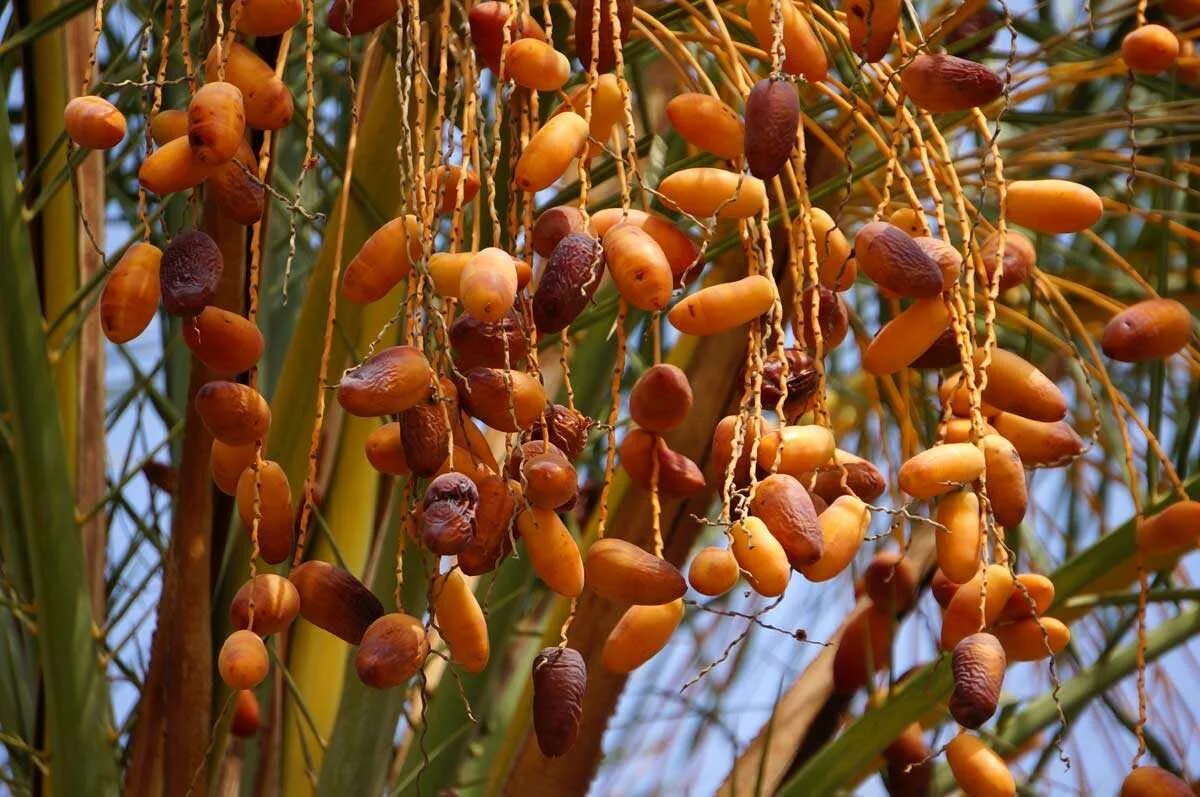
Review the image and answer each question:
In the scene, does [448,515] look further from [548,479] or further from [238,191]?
[238,191]

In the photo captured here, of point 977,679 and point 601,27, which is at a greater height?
point 601,27

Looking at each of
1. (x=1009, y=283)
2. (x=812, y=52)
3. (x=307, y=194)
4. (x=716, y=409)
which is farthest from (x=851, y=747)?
(x=307, y=194)

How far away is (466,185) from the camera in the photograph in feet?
2.37

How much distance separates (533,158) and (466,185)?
6cm

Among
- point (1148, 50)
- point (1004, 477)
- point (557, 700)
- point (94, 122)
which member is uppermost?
point (1148, 50)

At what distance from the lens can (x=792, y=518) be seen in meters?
0.64

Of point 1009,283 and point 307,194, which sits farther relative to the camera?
point 307,194

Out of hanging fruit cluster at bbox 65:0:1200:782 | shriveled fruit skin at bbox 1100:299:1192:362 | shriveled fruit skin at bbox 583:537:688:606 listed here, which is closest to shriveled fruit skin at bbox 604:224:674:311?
hanging fruit cluster at bbox 65:0:1200:782

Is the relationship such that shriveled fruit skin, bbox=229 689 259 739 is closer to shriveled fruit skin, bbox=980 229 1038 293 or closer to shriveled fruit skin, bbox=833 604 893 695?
shriveled fruit skin, bbox=833 604 893 695

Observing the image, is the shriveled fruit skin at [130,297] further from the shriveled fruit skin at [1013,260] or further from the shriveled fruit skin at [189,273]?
the shriveled fruit skin at [1013,260]

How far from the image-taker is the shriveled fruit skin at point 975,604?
0.71 meters

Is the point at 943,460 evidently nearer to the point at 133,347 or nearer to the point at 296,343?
the point at 296,343

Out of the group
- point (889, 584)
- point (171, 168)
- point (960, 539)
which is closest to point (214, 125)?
point (171, 168)

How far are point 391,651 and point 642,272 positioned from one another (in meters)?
0.18
